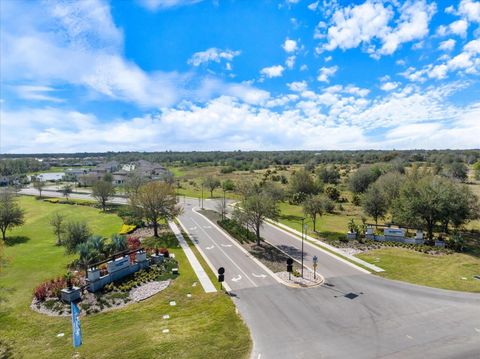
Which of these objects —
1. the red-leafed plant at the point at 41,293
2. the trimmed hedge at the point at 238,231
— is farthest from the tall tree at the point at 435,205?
the red-leafed plant at the point at 41,293

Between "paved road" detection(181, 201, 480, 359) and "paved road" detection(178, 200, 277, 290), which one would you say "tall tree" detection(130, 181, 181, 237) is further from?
"paved road" detection(181, 201, 480, 359)

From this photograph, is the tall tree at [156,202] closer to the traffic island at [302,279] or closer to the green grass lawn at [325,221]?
the green grass lawn at [325,221]

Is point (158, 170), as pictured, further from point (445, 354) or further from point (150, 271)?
point (445, 354)

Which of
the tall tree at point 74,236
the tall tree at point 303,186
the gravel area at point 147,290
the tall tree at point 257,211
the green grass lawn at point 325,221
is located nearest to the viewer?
the gravel area at point 147,290

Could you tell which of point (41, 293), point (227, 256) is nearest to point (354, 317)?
point (227, 256)

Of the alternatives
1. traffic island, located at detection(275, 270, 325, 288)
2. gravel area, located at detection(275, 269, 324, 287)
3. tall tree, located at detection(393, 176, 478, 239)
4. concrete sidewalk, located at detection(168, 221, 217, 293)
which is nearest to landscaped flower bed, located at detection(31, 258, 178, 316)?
concrete sidewalk, located at detection(168, 221, 217, 293)
